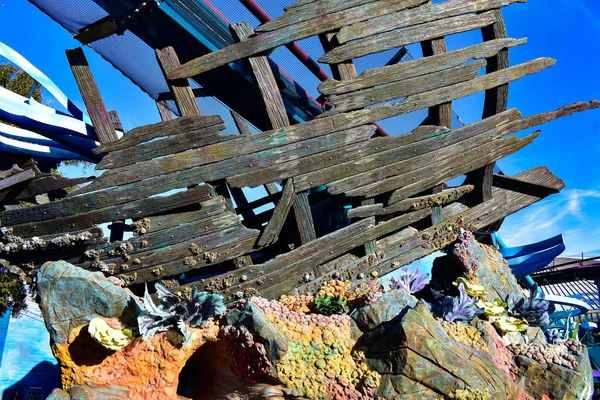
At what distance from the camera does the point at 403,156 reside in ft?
17.6

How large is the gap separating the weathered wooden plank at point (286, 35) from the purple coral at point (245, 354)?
2708mm

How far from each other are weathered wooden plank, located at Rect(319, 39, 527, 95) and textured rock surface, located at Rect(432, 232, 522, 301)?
2.17m

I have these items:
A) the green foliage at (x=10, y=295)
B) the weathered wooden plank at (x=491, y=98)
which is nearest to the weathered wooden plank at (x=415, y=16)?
the weathered wooden plank at (x=491, y=98)

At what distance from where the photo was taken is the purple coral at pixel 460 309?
4.36m

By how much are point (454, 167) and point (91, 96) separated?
4.35 m

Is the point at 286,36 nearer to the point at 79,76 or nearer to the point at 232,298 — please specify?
the point at 79,76

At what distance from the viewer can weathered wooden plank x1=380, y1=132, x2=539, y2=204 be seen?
5.37m

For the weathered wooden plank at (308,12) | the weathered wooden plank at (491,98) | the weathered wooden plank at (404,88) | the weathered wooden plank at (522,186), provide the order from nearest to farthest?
the weathered wooden plank at (308,12) → the weathered wooden plank at (404,88) → the weathered wooden plank at (491,98) → the weathered wooden plank at (522,186)

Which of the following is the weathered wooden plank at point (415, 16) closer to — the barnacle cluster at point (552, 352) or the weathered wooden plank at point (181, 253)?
the weathered wooden plank at point (181, 253)

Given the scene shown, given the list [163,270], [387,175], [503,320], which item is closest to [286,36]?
[387,175]

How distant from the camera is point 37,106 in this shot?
564 centimetres

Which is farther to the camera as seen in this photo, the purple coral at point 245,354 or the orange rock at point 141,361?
the orange rock at point 141,361

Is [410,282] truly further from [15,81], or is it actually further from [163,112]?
[15,81]

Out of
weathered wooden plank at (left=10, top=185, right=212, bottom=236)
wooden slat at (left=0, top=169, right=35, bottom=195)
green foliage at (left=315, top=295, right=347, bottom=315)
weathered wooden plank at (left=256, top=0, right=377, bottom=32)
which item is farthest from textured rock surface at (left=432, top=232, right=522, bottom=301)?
wooden slat at (left=0, top=169, right=35, bottom=195)
